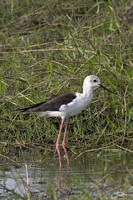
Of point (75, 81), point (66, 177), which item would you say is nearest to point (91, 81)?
point (75, 81)

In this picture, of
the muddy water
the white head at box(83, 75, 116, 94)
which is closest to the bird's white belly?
the white head at box(83, 75, 116, 94)

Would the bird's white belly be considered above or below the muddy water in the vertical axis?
above

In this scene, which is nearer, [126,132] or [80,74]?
[126,132]

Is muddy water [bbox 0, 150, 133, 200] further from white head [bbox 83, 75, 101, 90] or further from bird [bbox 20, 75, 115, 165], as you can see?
white head [bbox 83, 75, 101, 90]

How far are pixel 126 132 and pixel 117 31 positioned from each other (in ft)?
8.47

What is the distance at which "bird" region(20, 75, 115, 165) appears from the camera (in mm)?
6059

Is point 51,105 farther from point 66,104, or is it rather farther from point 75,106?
point 75,106

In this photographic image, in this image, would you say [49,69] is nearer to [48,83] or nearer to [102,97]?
[48,83]

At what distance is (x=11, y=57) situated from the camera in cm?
827

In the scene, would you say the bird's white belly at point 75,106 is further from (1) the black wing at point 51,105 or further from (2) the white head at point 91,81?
(2) the white head at point 91,81

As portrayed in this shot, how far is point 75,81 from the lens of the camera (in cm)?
701

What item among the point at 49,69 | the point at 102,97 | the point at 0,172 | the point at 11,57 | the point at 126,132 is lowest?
the point at 0,172

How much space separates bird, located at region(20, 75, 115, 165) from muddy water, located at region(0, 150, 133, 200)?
1.64 ft

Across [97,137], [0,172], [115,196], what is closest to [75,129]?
[97,137]
